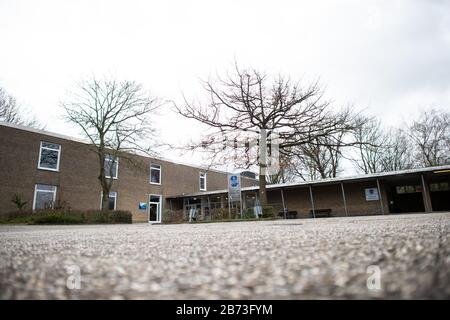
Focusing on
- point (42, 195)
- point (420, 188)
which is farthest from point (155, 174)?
point (420, 188)

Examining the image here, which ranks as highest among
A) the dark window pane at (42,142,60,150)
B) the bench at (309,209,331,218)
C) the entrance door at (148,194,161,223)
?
the dark window pane at (42,142,60,150)

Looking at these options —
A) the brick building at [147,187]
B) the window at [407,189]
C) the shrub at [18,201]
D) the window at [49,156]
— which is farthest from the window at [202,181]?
the window at [407,189]

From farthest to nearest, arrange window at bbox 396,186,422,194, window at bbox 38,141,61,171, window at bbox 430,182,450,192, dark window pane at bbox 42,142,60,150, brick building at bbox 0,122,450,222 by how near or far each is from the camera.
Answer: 1. window at bbox 396,186,422,194
2. window at bbox 430,182,450,192
3. dark window pane at bbox 42,142,60,150
4. window at bbox 38,141,61,171
5. brick building at bbox 0,122,450,222

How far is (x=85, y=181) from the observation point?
2088cm

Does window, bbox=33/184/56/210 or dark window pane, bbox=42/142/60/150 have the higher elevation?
dark window pane, bbox=42/142/60/150

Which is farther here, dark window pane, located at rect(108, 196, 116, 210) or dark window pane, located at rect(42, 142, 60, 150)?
dark window pane, located at rect(108, 196, 116, 210)

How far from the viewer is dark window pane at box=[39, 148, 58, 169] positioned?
62.0 ft

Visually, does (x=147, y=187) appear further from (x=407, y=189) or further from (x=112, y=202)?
(x=407, y=189)

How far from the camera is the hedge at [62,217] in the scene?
13.2m

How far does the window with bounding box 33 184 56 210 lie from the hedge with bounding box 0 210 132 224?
3574 millimetres

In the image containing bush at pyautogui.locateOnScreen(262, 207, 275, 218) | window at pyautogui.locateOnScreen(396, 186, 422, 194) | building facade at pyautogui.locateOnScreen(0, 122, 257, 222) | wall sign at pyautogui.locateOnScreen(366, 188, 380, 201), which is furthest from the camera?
window at pyautogui.locateOnScreen(396, 186, 422, 194)

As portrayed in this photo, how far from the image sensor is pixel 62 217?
13703 millimetres

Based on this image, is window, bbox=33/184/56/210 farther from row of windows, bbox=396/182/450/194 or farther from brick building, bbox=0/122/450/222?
row of windows, bbox=396/182/450/194

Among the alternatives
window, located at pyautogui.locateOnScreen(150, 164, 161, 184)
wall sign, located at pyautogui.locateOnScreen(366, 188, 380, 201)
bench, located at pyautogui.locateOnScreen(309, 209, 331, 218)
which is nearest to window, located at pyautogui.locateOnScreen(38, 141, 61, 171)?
window, located at pyautogui.locateOnScreen(150, 164, 161, 184)
